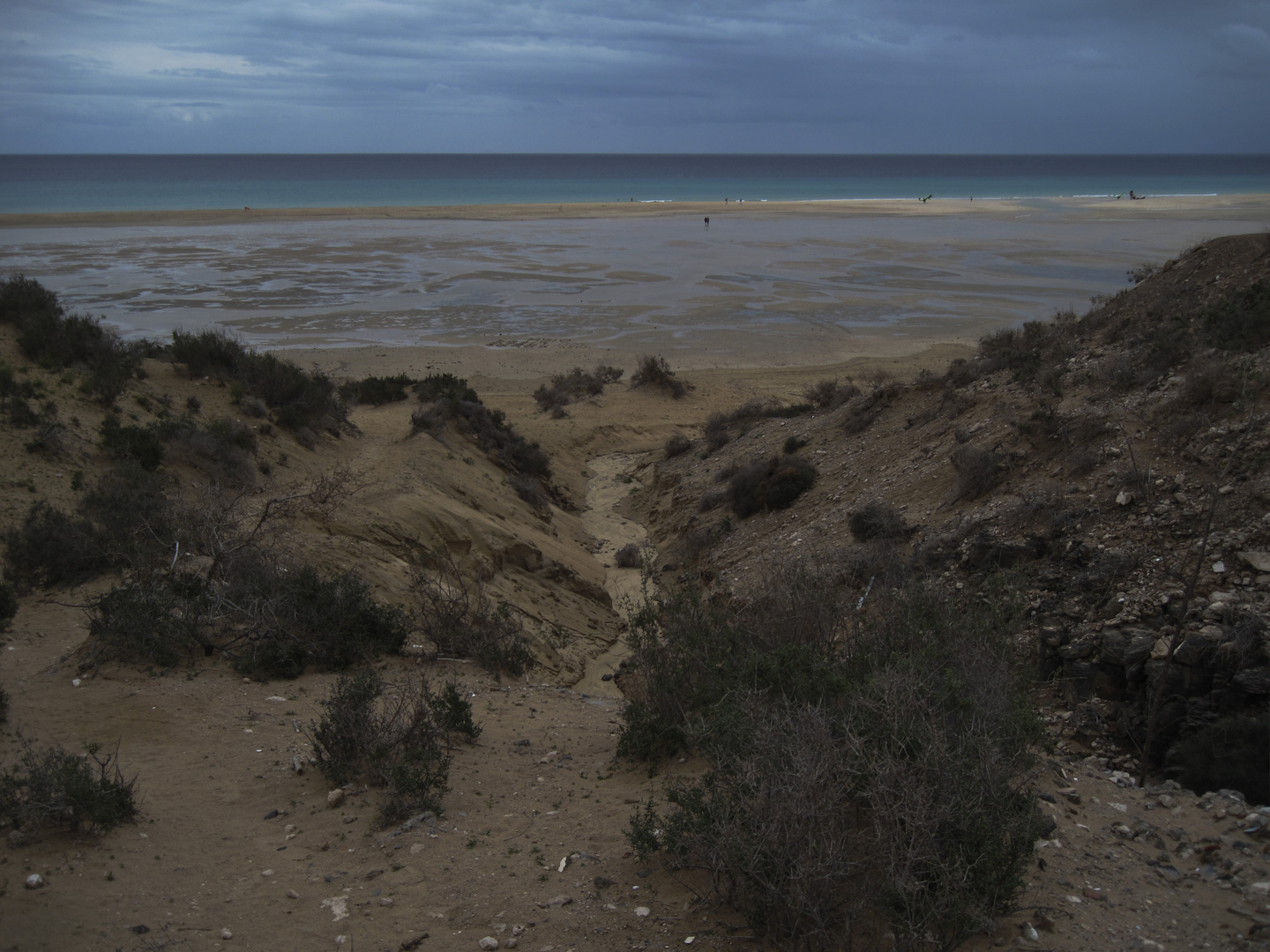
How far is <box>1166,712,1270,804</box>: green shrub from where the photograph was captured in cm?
616

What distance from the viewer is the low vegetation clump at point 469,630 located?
9.27 meters

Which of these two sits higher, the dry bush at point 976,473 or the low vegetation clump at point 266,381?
the low vegetation clump at point 266,381

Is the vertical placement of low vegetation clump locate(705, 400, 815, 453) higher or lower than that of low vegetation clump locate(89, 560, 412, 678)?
→ higher

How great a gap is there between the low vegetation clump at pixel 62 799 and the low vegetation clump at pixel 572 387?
60.0 ft

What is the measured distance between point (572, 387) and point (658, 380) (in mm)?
2622

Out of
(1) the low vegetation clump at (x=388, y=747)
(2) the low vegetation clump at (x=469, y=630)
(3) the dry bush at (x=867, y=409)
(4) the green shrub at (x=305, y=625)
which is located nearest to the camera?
(1) the low vegetation clump at (x=388, y=747)

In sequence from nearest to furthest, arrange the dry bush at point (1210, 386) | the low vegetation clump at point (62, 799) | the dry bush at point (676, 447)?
the low vegetation clump at point (62, 799), the dry bush at point (1210, 386), the dry bush at point (676, 447)

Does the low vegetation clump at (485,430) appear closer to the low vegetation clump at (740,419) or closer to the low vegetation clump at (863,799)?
the low vegetation clump at (740,419)

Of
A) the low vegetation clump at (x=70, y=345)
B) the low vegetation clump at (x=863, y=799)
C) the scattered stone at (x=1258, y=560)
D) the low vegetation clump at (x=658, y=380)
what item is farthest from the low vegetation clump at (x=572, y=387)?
the low vegetation clump at (x=863, y=799)

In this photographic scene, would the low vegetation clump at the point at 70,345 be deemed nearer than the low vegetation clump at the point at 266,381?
Yes

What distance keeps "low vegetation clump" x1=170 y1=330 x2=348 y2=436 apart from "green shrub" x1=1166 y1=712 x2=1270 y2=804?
15340mm

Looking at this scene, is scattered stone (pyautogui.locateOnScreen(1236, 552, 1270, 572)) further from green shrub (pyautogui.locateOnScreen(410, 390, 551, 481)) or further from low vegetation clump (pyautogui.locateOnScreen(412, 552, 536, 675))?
green shrub (pyautogui.locateOnScreen(410, 390, 551, 481))

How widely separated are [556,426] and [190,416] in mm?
Answer: 9091

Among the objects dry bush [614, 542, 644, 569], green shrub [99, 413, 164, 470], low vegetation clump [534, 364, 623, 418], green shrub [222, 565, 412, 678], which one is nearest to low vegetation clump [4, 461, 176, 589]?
green shrub [222, 565, 412, 678]
